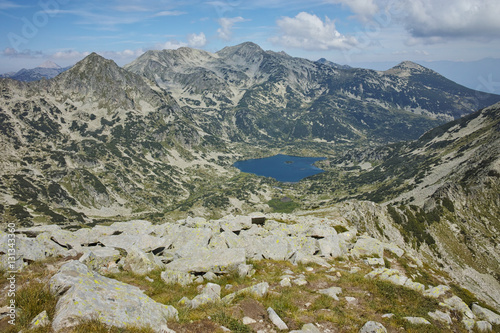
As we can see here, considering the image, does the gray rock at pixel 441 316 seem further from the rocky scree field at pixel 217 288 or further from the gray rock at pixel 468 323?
the gray rock at pixel 468 323

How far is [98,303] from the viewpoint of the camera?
1166 centimetres

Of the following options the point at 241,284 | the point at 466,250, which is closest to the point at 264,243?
the point at 241,284

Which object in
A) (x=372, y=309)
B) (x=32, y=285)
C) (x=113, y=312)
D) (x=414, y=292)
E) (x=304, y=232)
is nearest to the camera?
(x=113, y=312)

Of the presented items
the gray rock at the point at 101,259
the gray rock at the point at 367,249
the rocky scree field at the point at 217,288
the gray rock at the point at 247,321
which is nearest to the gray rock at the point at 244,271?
the rocky scree field at the point at 217,288

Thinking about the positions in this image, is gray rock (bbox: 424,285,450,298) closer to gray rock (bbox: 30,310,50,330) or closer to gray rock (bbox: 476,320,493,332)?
gray rock (bbox: 476,320,493,332)

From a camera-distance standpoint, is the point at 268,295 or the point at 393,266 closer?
the point at 268,295

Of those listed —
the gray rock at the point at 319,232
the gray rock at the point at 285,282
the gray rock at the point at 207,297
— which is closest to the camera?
the gray rock at the point at 207,297

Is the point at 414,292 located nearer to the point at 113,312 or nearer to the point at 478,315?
the point at 478,315

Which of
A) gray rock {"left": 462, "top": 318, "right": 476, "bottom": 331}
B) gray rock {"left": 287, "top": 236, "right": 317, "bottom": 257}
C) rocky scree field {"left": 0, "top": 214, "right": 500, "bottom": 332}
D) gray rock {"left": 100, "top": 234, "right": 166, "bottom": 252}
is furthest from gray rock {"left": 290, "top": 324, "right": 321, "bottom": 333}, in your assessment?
gray rock {"left": 100, "top": 234, "right": 166, "bottom": 252}

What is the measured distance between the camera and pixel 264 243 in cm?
3048

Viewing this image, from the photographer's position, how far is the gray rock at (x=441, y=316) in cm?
1818

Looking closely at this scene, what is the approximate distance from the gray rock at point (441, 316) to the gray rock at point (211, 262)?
15093 mm

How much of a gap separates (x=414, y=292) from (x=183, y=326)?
1924 centimetres

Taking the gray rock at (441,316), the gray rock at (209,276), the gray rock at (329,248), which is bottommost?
the gray rock at (329,248)
